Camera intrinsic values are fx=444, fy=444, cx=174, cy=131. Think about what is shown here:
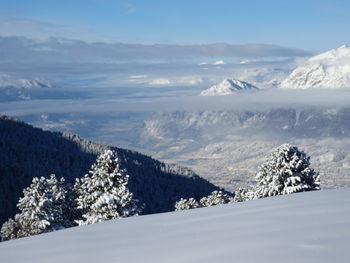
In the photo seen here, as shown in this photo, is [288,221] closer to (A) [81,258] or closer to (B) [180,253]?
(B) [180,253]

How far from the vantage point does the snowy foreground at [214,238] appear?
7727 mm

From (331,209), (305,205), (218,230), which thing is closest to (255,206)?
(305,205)

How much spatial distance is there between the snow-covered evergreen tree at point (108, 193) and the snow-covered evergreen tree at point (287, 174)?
34.5ft

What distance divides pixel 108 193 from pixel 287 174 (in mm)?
14070

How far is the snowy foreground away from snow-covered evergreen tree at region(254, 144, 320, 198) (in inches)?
811

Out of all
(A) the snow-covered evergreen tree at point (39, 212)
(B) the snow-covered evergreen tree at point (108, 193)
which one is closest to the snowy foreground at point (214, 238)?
(B) the snow-covered evergreen tree at point (108, 193)

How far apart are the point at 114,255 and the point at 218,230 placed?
2.76 meters

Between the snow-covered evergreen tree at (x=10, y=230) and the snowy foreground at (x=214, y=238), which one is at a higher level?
the snowy foreground at (x=214, y=238)

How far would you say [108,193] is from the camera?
34625 mm

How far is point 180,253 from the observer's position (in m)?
8.38

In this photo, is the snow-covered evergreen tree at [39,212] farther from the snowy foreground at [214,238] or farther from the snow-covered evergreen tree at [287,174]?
the snowy foreground at [214,238]

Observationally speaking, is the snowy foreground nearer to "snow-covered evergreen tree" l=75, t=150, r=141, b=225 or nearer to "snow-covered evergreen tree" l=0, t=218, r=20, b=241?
"snow-covered evergreen tree" l=75, t=150, r=141, b=225

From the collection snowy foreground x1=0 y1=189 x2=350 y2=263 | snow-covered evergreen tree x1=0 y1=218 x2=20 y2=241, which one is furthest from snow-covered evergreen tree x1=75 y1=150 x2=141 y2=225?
snowy foreground x1=0 y1=189 x2=350 y2=263

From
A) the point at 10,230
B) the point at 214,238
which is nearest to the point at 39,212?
the point at 10,230
